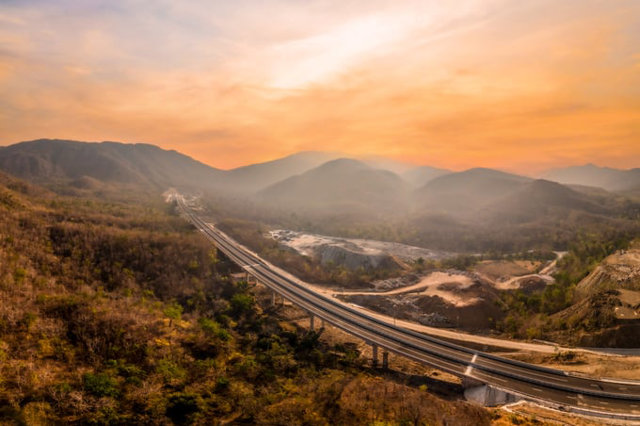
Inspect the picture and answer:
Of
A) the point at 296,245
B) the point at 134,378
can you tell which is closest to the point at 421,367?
the point at 134,378

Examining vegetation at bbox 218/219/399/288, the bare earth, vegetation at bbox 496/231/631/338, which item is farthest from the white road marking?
the bare earth

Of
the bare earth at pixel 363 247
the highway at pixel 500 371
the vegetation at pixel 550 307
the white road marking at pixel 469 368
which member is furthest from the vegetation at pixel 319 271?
the white road marking at pixel 469 368

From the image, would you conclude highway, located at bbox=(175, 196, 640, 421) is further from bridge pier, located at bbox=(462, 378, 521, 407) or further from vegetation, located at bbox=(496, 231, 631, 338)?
vegetation, located at bbox=(496, 231, 631, 338)

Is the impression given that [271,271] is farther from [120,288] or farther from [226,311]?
[120,288]

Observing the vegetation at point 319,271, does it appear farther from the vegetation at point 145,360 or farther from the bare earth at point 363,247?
the vegetation at point 145,360

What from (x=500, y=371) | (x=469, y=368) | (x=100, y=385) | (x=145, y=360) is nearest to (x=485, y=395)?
(x=469, y=368)
